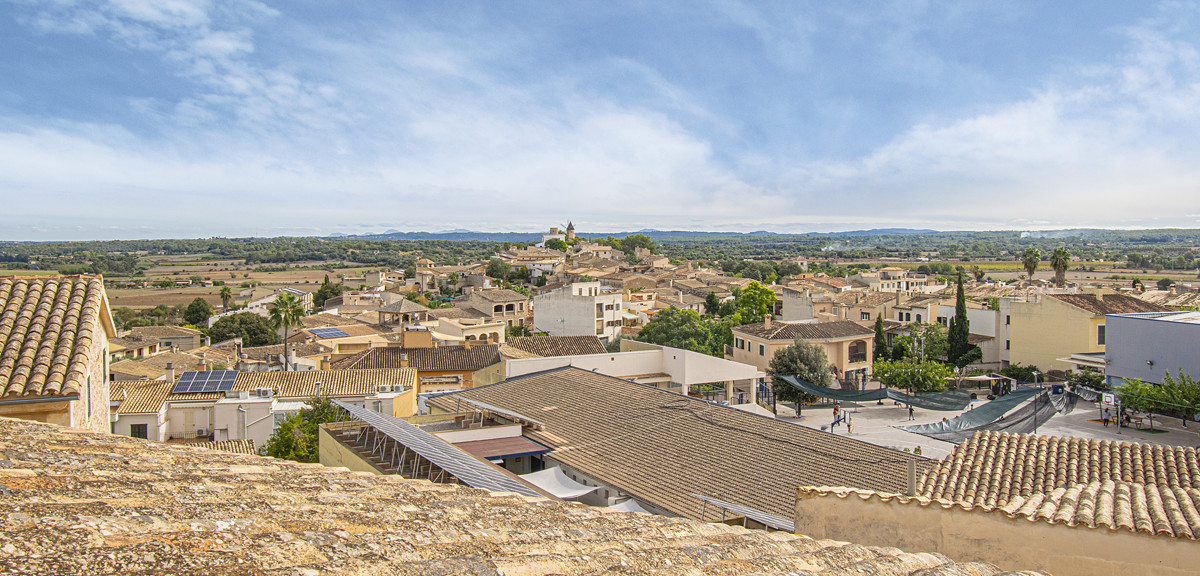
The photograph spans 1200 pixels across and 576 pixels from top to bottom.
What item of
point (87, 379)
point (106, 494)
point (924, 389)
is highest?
point (106, 494)

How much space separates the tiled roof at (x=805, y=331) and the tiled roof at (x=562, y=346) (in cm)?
972

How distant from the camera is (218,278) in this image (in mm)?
145750

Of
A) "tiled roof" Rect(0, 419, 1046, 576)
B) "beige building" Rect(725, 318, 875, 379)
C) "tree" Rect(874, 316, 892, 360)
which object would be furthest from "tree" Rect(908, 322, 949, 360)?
"tiled roof" Rect(0, 419, 1046, 576)

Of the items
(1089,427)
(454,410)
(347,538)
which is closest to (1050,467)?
(347,538)

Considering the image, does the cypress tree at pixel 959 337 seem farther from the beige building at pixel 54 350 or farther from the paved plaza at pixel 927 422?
the beige building at pixel 54 350

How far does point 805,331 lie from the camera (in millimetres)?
42344

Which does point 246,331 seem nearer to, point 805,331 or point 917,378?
point 805,331

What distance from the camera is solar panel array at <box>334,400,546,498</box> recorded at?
8945mm

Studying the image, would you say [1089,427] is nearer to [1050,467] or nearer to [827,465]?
[827,465]

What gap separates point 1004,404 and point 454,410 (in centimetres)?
1671

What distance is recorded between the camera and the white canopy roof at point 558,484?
13.1m

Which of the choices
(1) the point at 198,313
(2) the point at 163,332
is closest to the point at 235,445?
(2) the point at 163,332

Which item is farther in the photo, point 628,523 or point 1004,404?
point 1004,404

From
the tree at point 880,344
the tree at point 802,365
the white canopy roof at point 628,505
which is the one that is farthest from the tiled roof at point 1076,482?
the tree at point 880,344
